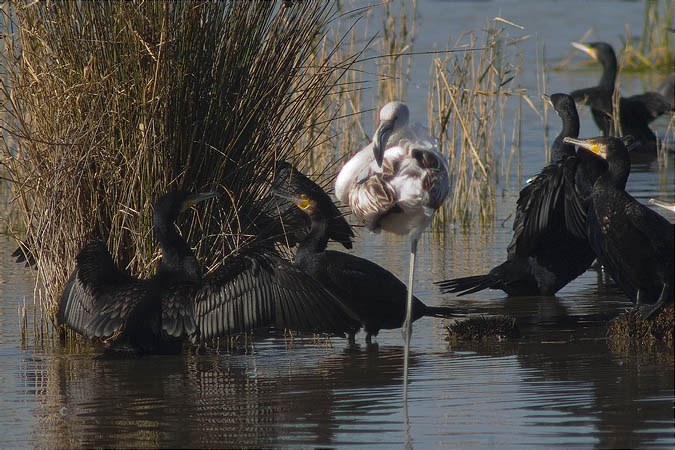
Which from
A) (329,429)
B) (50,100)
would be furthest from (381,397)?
(50,100)

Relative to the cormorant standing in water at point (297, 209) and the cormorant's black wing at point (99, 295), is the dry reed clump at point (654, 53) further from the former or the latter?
the cormorant's black wing at point (99, 295)

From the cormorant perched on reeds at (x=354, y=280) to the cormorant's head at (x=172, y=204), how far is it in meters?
0.76

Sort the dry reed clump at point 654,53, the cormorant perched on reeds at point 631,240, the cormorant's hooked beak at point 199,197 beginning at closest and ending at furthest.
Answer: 1. the cormorant's hooked beak at point 199,197
2. the cormorant perched on reeds at point 631,240
3. the dry reed clump at point 654,53

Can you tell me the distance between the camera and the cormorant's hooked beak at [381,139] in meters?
6.23

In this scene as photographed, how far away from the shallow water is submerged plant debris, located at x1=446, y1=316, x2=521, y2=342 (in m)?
0.09

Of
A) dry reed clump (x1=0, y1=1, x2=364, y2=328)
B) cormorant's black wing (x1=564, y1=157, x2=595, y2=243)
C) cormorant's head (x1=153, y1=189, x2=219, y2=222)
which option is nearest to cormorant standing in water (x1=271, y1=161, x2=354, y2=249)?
dry reed clump (x1=0, y1=1, x2=364, y2=328)

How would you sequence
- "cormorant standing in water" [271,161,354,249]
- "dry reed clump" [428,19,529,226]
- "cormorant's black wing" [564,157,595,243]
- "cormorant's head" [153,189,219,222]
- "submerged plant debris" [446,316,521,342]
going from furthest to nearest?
"dry reed clump" [428,19,529,226], "cormorant's black wing" [564,157,595,243], "cormorant standing in water" [271,161,354,249], "submerged plant debris" [446,316,521,342], "cormorant's head" [153,189,219,222]

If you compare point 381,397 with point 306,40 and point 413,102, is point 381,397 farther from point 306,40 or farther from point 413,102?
point 413,102

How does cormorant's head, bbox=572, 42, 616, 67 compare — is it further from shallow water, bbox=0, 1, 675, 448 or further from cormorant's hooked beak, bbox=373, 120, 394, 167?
cormorant's hooked beak, bbox=373, 120, 394, 167

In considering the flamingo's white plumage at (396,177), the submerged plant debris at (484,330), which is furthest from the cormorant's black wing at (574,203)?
the flamingo's white plumage at (396,177)

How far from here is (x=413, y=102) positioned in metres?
17.5

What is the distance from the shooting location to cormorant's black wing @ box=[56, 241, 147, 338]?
7246 millimetres

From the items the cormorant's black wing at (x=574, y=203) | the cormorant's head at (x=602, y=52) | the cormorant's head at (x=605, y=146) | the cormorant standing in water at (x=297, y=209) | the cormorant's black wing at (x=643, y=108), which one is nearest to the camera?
the cormorant's head at (x=605, y=146)

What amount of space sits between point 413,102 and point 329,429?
39.4 feet
